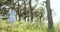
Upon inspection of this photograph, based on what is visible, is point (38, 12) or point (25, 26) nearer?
point (25, 26)

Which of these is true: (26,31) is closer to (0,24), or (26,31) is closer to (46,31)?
(46,31)

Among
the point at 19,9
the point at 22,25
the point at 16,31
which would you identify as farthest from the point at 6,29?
the point at 19,9

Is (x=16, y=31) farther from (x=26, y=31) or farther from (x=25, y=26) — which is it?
(x=25, y=26)

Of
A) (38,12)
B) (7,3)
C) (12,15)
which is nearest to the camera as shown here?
(12,15)

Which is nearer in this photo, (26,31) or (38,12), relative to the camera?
(26,31)

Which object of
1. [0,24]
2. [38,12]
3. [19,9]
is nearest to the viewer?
[0,24]

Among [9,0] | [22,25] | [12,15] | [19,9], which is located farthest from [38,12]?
[12,15]

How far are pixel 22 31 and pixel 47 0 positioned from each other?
3257mm

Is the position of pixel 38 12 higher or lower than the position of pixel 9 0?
lower

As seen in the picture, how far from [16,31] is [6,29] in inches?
41.9

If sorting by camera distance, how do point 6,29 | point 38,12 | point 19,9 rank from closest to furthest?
point 6,29 → point 19,9 → point 38,12

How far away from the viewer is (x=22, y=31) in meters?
15.8

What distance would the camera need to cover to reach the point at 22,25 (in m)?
18.3

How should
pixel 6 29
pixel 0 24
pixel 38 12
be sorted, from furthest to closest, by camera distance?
pixel 38 12 < pixel 0 24 < pixel 6 29
